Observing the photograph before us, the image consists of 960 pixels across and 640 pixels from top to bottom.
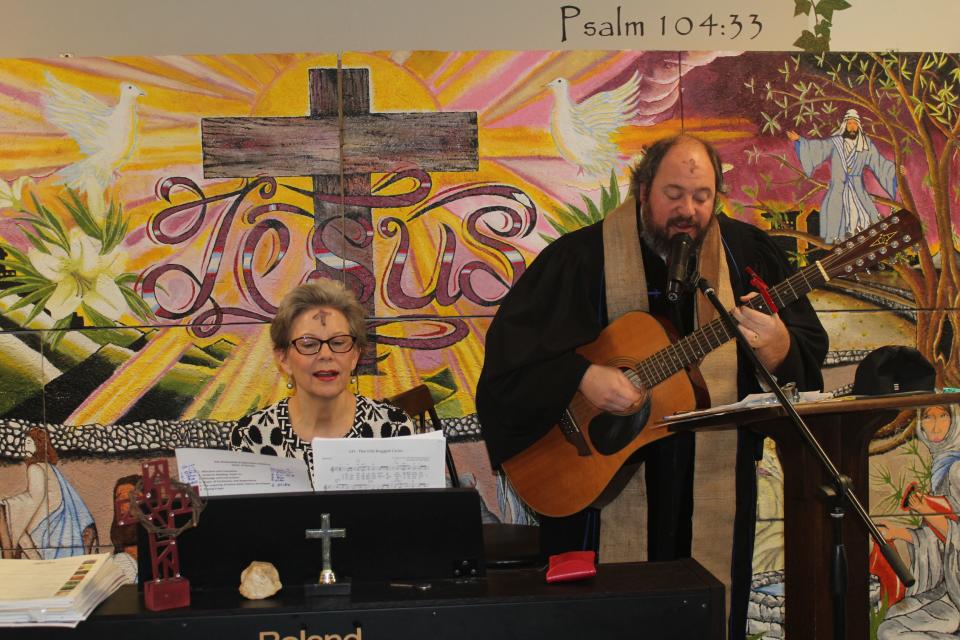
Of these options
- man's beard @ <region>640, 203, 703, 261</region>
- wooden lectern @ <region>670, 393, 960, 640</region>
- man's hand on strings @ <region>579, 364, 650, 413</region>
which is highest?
man's beard @ <region>640, 203, 703, 261</region>

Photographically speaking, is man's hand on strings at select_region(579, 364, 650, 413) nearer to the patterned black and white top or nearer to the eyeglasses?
the patterned black and white top

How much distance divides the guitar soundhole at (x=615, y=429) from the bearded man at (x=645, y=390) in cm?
6

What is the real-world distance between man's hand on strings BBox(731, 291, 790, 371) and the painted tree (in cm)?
106

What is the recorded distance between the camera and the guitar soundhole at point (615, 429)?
3.32 m

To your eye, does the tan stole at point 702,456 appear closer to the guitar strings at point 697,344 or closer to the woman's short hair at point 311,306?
the guitar strings at point 697,344

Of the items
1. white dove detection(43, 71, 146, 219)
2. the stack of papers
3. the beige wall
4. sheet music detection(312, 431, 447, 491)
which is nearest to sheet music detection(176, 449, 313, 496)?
sheet music detection(312, 431, 447, 491)

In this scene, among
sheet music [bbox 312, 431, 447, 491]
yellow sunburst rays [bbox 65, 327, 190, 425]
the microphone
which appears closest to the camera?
sheet music [bbox 312, 431, 447, 491]

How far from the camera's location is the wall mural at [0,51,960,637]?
3961mm

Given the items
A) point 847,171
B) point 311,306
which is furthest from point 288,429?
point 847,171

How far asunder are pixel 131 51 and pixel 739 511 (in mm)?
3064

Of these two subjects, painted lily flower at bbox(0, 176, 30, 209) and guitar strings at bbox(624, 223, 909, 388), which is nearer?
guitar strings at bbox(624, 223, 909, 388)

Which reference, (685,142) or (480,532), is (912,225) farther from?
(480,532)

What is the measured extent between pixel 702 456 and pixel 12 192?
290 cm

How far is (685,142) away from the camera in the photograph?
348 centimetres
